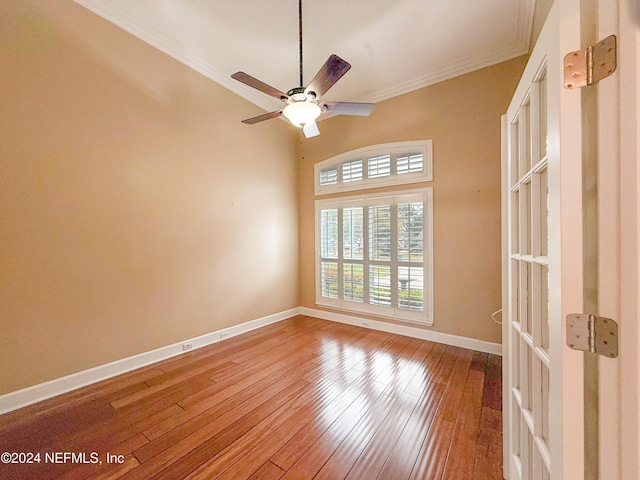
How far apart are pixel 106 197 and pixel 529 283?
3.17 m

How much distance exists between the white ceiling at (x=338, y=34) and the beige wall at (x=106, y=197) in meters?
0.26

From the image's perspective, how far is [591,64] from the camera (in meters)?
0.67

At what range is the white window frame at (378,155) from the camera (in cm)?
312

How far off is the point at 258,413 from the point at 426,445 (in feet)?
3.73

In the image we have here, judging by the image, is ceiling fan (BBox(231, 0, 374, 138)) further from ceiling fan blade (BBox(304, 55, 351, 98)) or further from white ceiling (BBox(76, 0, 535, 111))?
white ceiling (BBox(76, 0, 535, 111))

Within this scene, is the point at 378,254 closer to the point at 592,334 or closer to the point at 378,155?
the point at 378,155

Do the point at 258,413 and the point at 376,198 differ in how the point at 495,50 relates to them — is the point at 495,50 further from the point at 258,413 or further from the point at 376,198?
the point at 258,413

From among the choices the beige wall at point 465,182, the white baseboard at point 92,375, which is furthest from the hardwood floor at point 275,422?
the beige wall at point 465,182

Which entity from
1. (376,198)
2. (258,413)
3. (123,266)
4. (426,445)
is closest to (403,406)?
(426,445)

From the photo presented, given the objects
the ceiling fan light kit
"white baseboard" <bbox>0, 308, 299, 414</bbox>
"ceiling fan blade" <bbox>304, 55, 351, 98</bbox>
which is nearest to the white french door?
"ceiling fan blade" <bbox>304, 55, 351, 98</bbox>

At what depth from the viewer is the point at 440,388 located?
2.09m

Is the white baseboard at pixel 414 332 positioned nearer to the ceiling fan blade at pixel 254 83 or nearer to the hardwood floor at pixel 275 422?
the hardwood floor at pixel 275 422

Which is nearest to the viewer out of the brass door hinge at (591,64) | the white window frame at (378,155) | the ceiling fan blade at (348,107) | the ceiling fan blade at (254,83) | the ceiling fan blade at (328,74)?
the brass door hinge at (591,64)

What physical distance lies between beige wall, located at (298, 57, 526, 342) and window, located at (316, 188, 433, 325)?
0.17 metres
